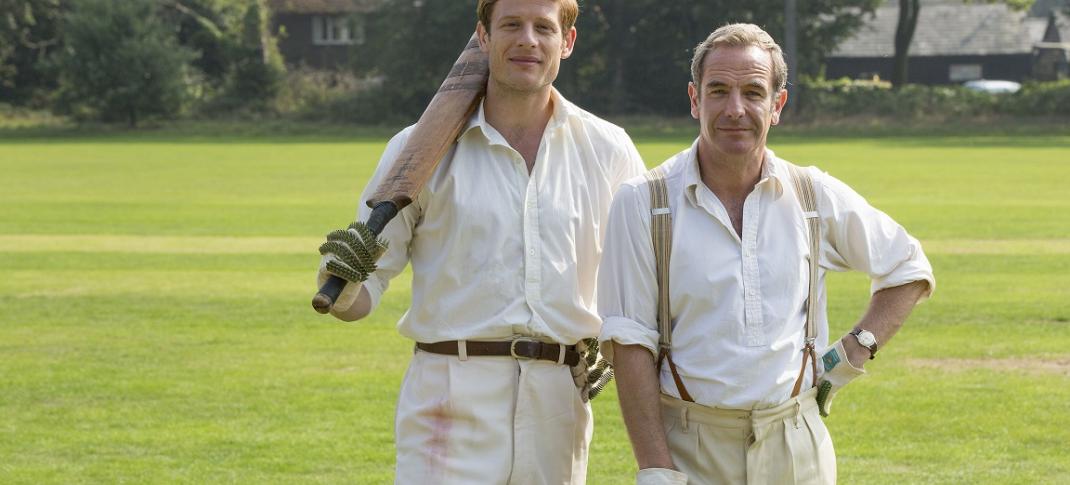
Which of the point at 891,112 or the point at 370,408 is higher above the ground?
the point at 370,408

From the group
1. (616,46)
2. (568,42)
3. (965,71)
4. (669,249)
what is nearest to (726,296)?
(669,249)

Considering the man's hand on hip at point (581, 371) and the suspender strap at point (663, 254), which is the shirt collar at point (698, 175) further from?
the man's hand on hip at point (581, 371)

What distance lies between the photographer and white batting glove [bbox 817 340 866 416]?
4152 mm

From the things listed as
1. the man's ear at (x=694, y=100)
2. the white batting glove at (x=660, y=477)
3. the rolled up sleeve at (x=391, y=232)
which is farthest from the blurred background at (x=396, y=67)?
the white batting glove at (x=660, y=477)

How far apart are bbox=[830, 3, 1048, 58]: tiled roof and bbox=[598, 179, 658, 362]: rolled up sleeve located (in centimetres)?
9350

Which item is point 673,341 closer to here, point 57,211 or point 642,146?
point 57,211

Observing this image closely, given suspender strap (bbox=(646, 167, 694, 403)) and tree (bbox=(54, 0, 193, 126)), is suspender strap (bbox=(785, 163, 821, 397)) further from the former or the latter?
tree (bbox=(54, 0, 193, 126))

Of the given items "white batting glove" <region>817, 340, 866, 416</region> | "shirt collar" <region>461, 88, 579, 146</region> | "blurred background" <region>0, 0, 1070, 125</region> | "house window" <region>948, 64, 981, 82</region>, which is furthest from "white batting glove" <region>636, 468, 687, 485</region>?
"house window" <region>948, 64, 981, 82</region>

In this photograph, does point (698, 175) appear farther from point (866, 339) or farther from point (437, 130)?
point (437, 130)

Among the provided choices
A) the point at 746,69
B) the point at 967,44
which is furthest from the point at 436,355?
the point at 967,44

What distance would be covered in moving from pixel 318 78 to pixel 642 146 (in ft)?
101

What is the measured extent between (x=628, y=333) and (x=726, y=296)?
270 millimetres

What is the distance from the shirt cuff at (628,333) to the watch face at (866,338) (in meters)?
0.66

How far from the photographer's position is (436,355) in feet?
15.1
